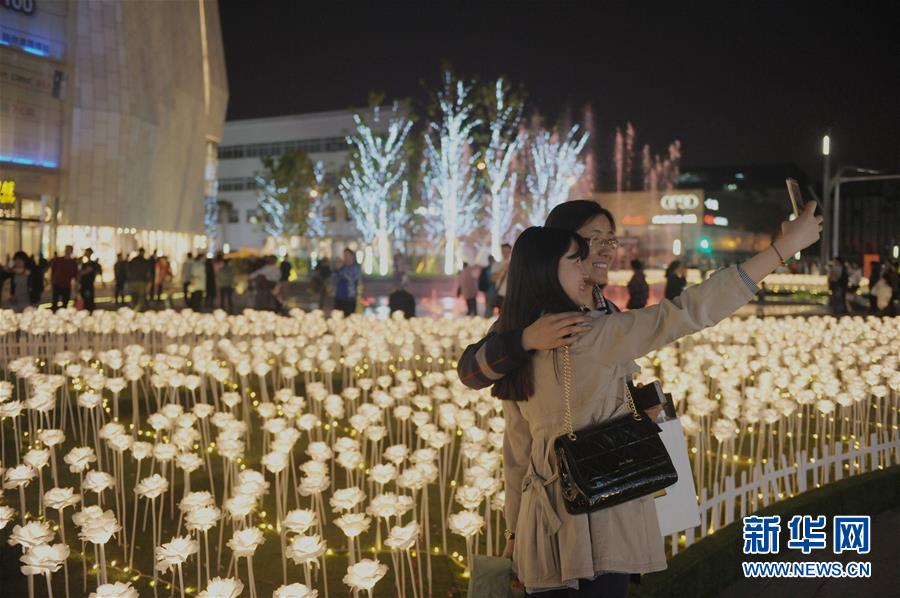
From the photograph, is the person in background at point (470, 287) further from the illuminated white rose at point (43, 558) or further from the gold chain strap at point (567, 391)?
the gold chain strap at point (567, 391)

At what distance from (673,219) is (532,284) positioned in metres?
71.9

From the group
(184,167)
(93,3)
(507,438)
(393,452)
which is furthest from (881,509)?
(184,167)

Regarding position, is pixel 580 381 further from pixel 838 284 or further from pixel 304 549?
pixel 838 284

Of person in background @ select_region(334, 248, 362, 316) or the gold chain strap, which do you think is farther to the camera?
person in background @ select_region(334, 248, 362, 316)

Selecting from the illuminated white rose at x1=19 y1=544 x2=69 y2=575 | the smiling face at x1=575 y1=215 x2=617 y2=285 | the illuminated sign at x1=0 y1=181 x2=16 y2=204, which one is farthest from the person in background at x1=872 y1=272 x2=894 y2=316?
the illuminated sign at x1=0 y1=181 x2=16 y2=204

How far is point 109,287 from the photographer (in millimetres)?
37031

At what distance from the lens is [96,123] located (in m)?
37.6

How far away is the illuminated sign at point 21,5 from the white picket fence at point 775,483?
35.1 meters

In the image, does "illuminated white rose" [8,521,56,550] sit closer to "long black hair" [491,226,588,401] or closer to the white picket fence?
"long black hair" [491,226,588,401]

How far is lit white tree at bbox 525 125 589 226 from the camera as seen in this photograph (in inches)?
2232

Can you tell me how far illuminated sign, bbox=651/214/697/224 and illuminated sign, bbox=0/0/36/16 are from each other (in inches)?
1896

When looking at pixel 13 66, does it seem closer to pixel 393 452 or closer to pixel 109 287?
pixel 109 287

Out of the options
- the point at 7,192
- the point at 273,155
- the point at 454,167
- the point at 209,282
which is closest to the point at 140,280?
the point at 209,282

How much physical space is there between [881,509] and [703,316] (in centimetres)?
501
